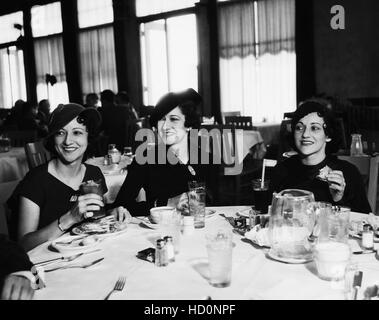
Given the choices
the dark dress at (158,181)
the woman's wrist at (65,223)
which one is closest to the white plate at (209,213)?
the dark dress at (158,181)

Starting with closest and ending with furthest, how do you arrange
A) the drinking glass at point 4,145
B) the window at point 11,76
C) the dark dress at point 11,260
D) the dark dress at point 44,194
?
the dark dress at point 11,260 < the dark dress at point 44,194 < the drinking glass at point 4,145 < the window at point 11,76

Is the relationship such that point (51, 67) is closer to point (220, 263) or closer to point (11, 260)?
point (11, 260)

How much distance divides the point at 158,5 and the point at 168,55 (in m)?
1.14

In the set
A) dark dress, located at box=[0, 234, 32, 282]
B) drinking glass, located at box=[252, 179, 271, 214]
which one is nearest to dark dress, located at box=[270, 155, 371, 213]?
drinking glass, located at box=[252, 179, 271, 214]

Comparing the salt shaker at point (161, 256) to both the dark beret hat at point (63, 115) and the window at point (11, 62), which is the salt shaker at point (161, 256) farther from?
the window at point (11, 62)

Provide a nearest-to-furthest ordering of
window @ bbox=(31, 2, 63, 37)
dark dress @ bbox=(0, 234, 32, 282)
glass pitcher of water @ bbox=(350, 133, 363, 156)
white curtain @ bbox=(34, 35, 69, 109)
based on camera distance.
A: dark dress @ bbox=(0, 234, 32, 282) → glass pitcher of water @ bbox=(350, 133, 363, 156) → window @ bbox=(31, 2, 63, 37) → white curtain @ bbox=(34, 35, 69, 109)

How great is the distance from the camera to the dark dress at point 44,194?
1903 millimetres

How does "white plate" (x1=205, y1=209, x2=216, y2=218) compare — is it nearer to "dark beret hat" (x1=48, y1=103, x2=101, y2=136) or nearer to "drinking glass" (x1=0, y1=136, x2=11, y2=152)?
"dark beret hat" (x1=48, y1=103, x2=101, y2=136)

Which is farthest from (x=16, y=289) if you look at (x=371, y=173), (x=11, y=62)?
(x=11, y=62)

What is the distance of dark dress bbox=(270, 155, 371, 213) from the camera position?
6.73 ft

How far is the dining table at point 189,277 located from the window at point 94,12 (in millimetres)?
10257

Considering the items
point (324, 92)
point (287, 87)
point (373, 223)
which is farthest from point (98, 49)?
point (373, 223)

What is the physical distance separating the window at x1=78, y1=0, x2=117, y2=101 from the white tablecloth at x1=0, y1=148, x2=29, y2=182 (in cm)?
629
